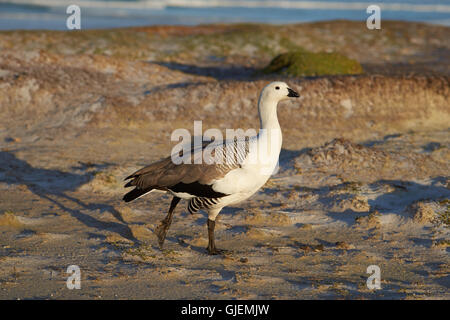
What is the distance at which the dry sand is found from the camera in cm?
750

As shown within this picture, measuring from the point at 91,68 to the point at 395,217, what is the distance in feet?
36.1

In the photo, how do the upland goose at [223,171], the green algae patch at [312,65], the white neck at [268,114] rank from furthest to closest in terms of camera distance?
the green algae patch at [312,65] < the white neck at [268,114] < the upland goose at [223,171]

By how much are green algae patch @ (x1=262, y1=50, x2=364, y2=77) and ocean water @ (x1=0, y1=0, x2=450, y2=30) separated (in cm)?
2673

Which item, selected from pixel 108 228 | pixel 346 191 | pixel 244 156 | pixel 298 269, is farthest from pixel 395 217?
pixel 108 228


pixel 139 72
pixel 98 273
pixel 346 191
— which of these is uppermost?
pixel 139 72

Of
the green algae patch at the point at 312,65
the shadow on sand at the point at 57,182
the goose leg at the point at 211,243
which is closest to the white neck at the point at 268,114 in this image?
the goose leg at the point at 211,243

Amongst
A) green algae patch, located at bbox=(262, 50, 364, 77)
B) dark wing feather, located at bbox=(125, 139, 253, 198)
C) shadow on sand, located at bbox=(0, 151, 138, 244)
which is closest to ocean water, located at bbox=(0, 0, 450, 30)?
green algae patch, located at bbox=(262, 50, 364, 77)

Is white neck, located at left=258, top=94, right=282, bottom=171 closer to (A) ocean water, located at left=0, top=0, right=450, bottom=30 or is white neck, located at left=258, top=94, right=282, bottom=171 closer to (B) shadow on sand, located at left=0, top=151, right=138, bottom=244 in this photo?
(B) shadow on sand, located at left=0, top=151, right=138, bottom=244

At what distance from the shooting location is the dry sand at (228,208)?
24.6ft

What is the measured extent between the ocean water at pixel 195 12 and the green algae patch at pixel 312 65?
26.7 metres

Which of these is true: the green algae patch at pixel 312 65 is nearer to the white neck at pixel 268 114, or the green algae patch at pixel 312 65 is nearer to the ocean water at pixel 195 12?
the white neck at pixel 268 114

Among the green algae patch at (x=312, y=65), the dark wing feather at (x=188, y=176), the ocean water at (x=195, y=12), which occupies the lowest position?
the dark wing feather at (x=188, y=176)

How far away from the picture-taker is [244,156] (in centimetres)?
798

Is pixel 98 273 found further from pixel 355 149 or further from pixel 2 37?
pixel 2 37
